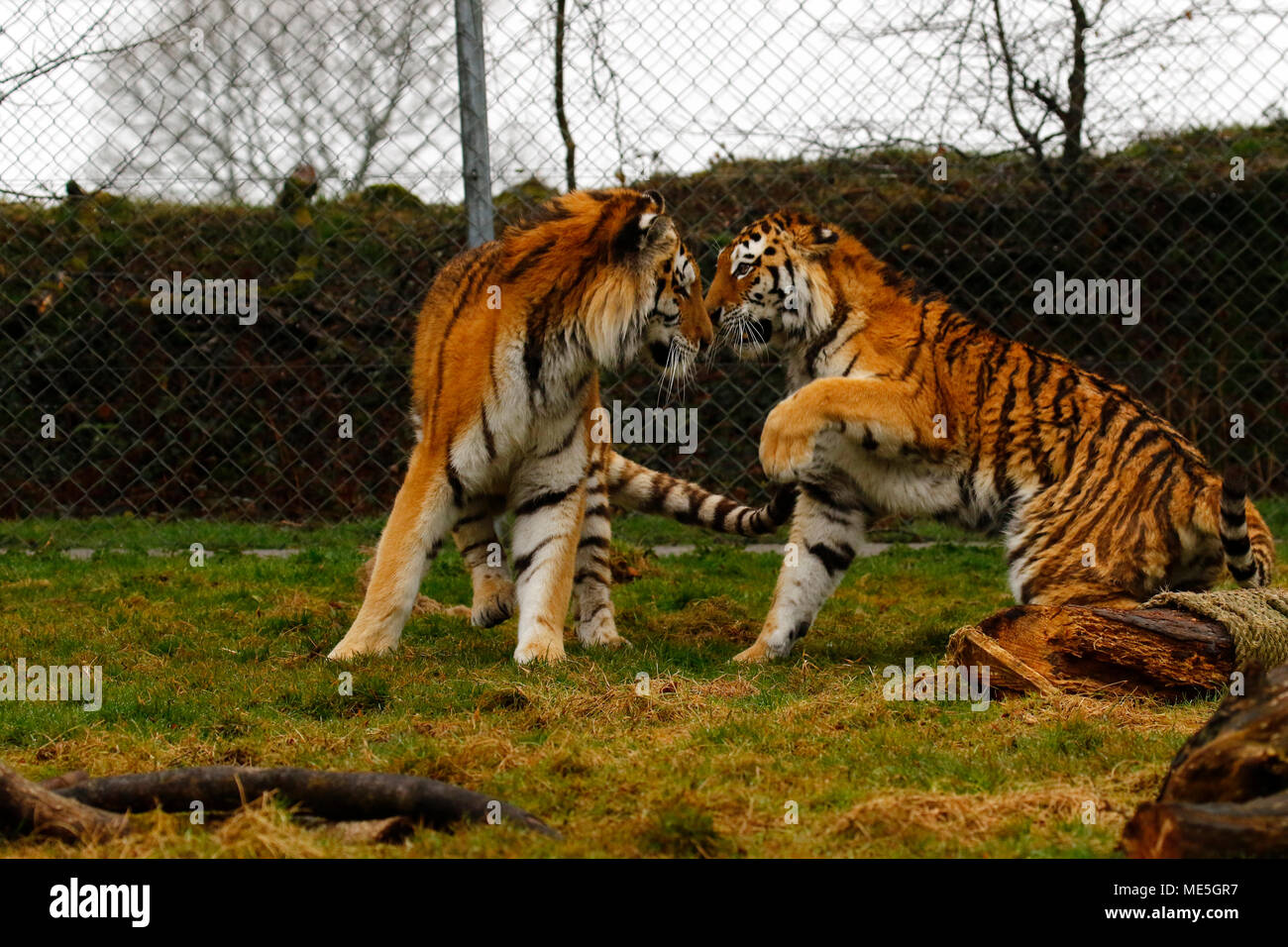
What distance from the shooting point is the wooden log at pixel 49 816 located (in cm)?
269

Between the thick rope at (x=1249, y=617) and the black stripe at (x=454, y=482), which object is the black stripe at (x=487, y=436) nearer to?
the black stripe at (x=454, y=482)

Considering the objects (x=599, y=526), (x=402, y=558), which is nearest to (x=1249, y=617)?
(x=599, y=526)

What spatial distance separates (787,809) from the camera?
2932 millimetres

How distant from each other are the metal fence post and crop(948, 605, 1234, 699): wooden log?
12.0 ft

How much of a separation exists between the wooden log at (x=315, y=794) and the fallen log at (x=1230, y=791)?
1158 mm

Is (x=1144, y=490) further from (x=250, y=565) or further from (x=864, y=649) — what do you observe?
(x=250, y=565)

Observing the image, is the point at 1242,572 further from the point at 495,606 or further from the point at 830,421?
the point at 495,606

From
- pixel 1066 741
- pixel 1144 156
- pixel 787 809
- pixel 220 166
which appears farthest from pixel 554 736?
pixel 1144 156

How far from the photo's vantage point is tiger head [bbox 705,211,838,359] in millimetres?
5449

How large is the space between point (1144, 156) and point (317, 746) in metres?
7.00

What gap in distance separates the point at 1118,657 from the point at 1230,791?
1511 millimetres

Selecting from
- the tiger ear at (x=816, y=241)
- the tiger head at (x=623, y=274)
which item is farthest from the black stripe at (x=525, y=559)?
the tiger ear at (x=816, y=241)

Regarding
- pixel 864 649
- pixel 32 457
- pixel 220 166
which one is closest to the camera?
pixel 864 649

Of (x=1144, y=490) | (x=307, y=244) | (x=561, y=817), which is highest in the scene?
(x=307, y=244)
